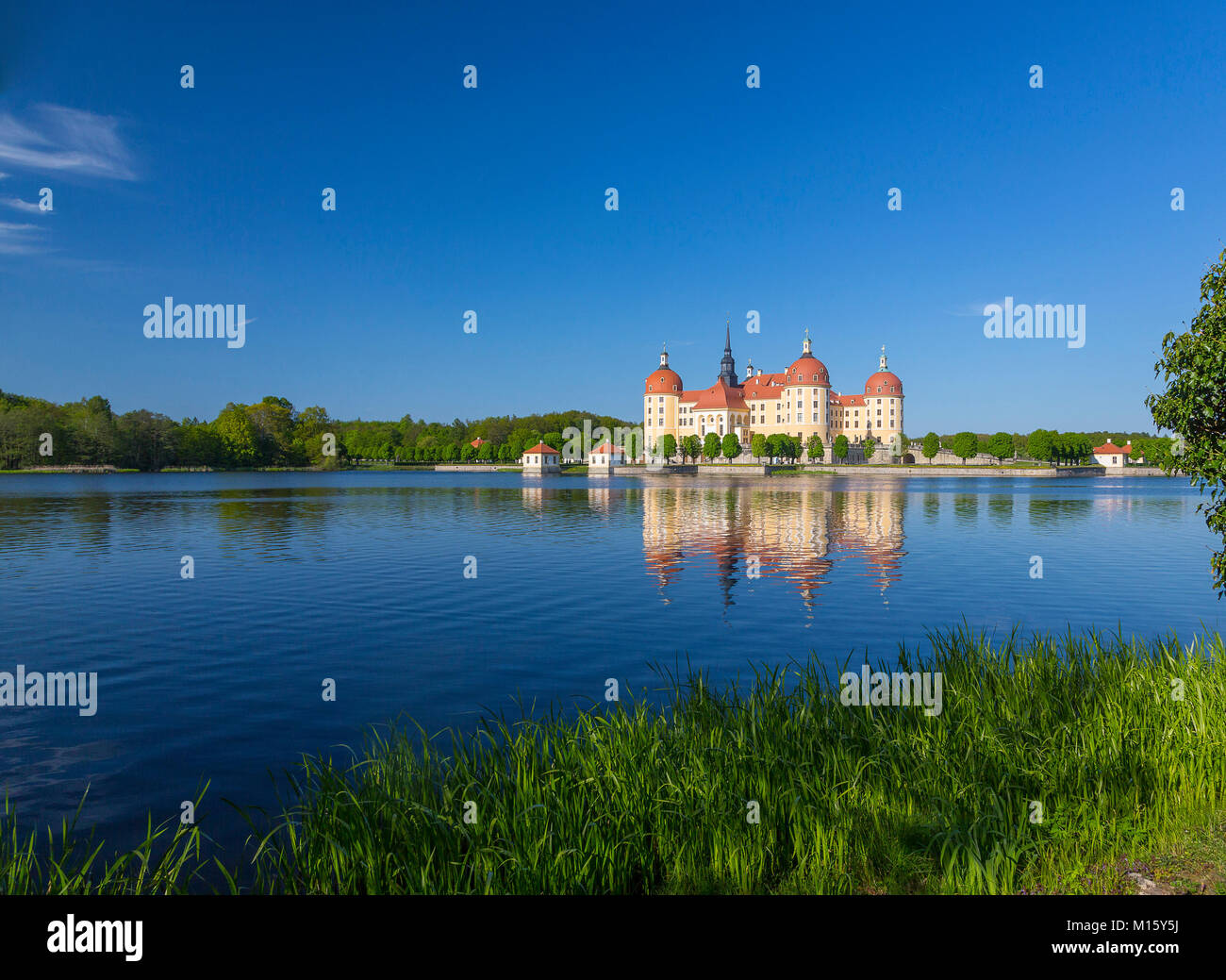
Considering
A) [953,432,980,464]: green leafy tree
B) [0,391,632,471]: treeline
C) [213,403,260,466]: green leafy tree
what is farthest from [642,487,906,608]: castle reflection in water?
[213,403,260,466]: green leafy tree

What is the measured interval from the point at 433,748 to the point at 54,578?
1970cm

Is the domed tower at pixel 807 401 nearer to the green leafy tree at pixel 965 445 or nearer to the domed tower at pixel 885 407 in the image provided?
the domed tower at pixel 885 407

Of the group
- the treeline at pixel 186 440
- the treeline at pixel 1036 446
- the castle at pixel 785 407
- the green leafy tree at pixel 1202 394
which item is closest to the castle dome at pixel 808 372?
the castle at pixel 785 407

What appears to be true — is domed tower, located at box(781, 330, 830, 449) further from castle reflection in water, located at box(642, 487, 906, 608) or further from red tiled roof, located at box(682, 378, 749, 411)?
castle reflection in water, located at box(642, 487, 906, 608)

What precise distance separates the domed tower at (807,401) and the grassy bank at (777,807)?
178071 mm

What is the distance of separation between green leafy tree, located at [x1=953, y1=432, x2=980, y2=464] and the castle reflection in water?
4530 inches

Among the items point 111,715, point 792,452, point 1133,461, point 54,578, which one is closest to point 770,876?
point 111,715

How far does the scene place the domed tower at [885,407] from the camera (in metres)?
190

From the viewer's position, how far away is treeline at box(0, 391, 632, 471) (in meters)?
120

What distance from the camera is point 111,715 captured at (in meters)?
11.5

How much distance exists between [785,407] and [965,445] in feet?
134

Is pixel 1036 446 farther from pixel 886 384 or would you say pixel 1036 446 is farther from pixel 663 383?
pixel 663 383
